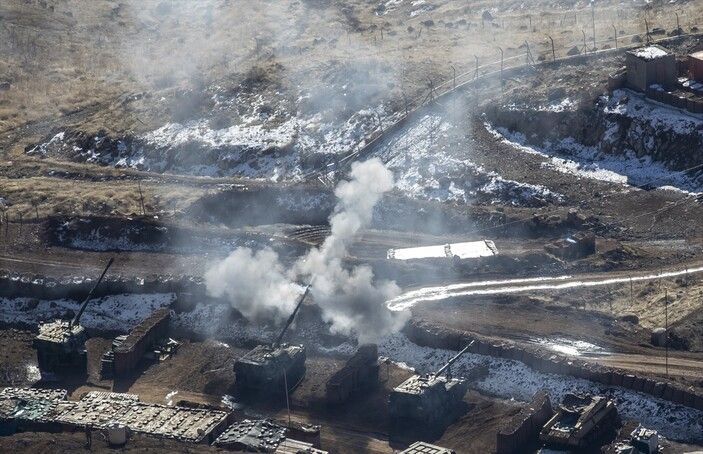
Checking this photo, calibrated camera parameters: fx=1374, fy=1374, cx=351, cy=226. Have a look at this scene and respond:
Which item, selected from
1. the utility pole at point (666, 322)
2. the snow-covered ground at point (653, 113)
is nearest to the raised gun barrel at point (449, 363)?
the utility pole at point (666, 322)

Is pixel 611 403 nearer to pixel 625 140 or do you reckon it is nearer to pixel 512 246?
pixel 512 246

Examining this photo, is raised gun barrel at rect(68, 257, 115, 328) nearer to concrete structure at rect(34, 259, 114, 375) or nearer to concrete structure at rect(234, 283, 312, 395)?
concrete structure at rect(34, 259, 114, 375)

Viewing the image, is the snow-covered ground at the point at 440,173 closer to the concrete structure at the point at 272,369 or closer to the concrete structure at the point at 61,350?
the concrete structure at the point at 272,369

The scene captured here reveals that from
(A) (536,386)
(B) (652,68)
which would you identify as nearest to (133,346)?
(A) (536,386)

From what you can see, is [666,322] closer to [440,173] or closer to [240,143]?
[440,173]

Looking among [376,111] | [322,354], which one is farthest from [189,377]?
[376,111]
